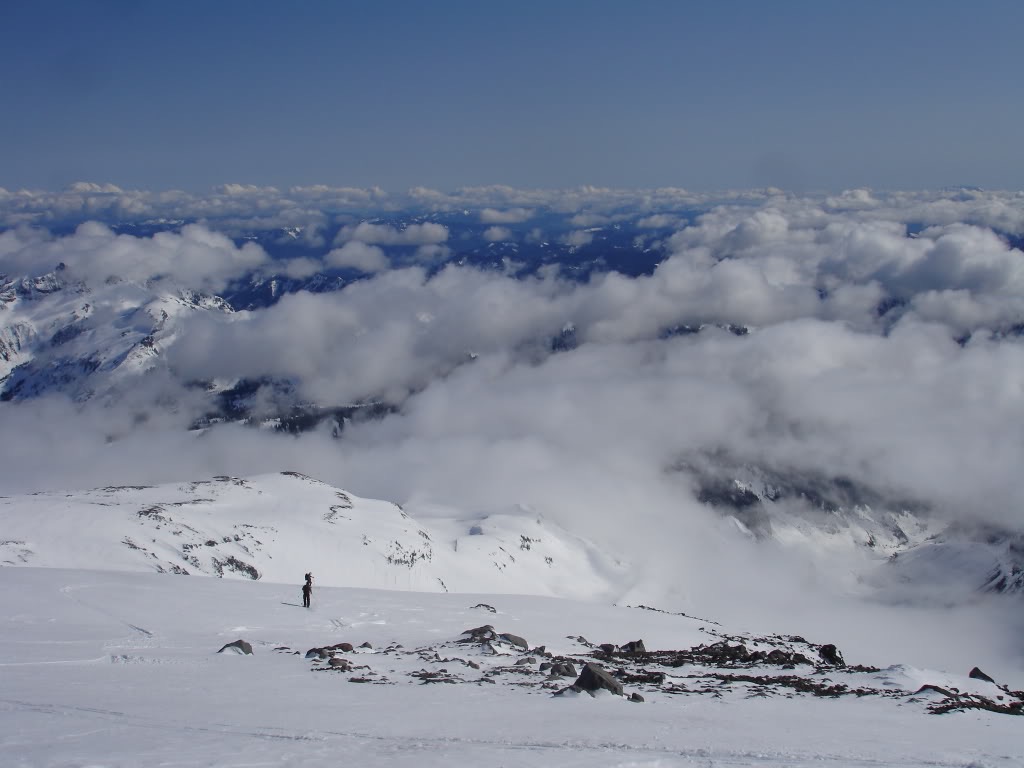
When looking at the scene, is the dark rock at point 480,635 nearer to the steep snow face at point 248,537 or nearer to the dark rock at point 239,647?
the dark rock at point 239,647

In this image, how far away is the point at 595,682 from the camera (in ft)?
72.5

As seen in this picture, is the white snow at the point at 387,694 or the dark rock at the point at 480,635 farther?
the dark rock at the point at 480,635

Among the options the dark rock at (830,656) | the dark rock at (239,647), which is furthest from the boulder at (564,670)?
the dark rock at (830,656)

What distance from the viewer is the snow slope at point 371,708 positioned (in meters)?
15.6

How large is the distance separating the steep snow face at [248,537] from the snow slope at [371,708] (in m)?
54.4

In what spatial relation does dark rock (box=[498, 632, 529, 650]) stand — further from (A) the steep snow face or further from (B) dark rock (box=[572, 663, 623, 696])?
(A) the steep snow face

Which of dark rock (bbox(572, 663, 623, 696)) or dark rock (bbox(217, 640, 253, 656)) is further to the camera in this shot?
dark rock (bbox(217, 640, 253, 656))

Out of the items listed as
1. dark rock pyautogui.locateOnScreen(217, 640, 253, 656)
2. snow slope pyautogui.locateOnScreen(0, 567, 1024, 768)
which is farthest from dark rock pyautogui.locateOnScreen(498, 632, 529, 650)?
dark rock pyautogui.locateOnScreen(217, 640, 253, 656)

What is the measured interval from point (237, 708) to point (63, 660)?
957 cm

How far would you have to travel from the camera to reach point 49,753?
14531 mm

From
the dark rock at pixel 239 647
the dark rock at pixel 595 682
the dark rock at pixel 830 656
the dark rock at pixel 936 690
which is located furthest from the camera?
the dark rock at pixel 830 656

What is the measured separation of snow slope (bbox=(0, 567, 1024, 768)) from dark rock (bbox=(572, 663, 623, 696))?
0.48 meters

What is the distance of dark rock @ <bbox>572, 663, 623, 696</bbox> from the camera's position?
2196 centimetres

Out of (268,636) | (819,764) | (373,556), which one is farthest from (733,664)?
(373,556)
